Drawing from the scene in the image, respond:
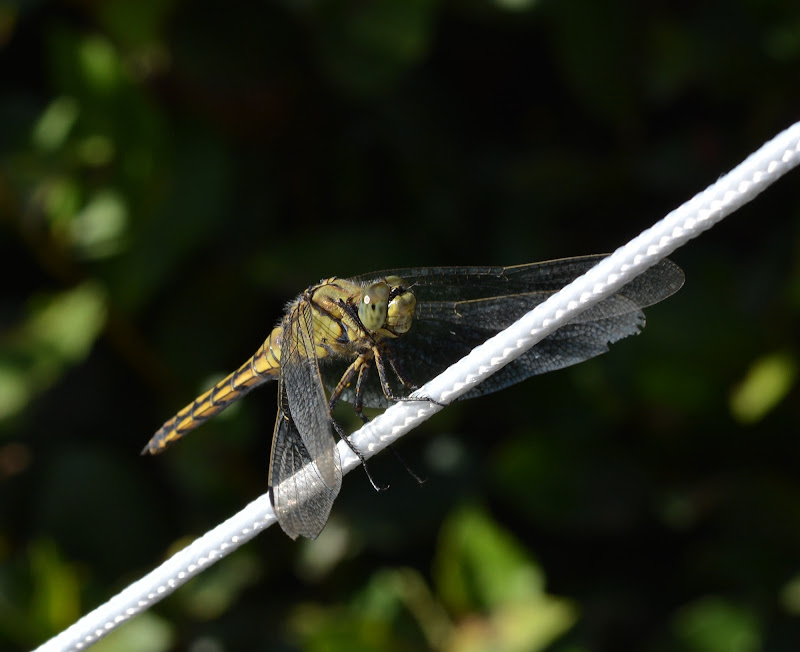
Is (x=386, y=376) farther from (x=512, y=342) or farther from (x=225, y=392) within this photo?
(x=512, y=342)

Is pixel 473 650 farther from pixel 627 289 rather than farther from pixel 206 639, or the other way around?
pixel 627 289

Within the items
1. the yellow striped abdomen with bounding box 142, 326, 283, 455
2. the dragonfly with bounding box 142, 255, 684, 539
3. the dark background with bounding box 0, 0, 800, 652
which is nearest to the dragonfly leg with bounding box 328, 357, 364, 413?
the dragonfly with bounding box 142, 255, 684, 539

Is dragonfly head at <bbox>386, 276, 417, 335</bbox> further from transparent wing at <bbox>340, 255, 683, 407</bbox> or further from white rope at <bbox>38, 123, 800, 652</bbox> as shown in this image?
white rope at <bbox>38, 123, 800, 652</bbox>

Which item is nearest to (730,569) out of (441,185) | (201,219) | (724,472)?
(724,472)

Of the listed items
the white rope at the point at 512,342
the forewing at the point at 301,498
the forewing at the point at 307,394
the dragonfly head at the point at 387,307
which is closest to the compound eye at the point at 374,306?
the dragonfly head at the point at 387,307

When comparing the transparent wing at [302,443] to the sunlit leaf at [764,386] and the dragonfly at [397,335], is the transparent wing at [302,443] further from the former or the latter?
the sunlit leaf at [764,386]

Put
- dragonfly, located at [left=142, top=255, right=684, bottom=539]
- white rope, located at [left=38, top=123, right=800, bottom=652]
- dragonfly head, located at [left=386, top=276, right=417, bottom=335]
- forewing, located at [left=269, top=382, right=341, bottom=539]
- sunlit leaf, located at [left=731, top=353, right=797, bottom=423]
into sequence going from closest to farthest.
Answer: white rope, located at [left=38, top=123, right=800, bottom=652] → forewing, located at [left=269, top=382, right=341, bottom=539] → dragonfly, located at [left=142, top=255, right=684, bottom=539] → dragonfly head, located at [left=386, top=276, right=417, bottom=335] → sunlit leaf, located at [left=731, top=353, right=797, bottom=423]
